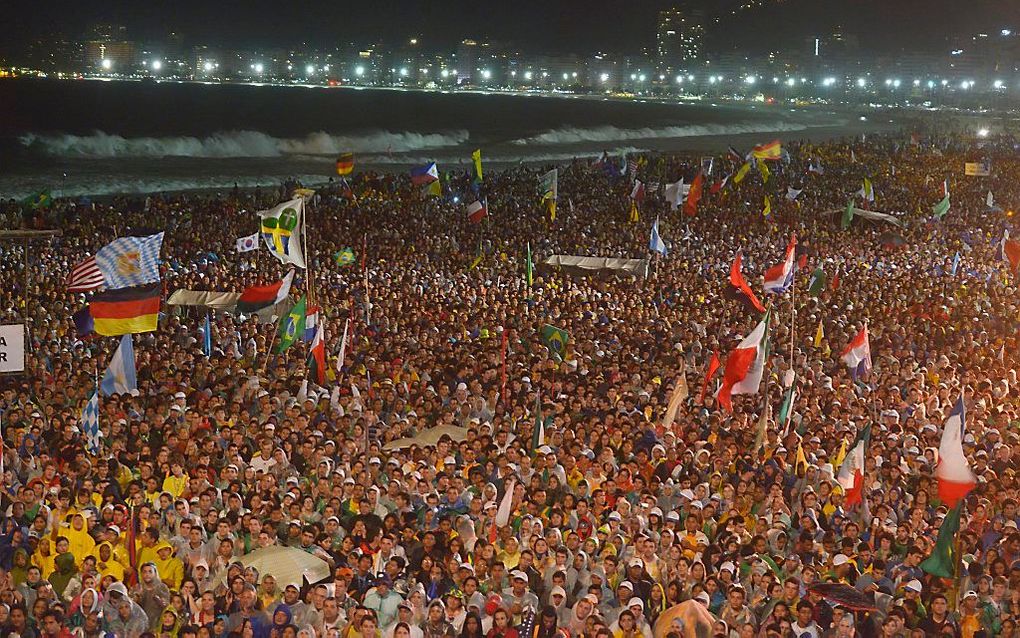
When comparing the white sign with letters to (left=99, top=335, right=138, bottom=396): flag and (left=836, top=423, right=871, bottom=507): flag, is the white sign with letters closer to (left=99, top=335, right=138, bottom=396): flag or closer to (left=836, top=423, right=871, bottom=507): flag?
(left=99, top=335, right=138, bottom=396): flag

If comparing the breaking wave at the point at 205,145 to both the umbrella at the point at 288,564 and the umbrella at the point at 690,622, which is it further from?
the umbrella at the point at 690,622

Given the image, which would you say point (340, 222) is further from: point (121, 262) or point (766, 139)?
point (766, 139)

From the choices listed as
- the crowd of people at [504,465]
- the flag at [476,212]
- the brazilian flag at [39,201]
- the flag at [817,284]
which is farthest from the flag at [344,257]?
the flag at [817,284]

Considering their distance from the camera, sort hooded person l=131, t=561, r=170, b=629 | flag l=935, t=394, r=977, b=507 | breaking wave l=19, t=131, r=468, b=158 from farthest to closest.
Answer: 1. breaking wave l=19, t=131, r=468, b=158
2. flag l=935, t=394, r=977, b=507
3. hooded person l=131, t=561, r=170, b=629

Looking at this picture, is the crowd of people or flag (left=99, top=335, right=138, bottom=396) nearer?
the crowd of people

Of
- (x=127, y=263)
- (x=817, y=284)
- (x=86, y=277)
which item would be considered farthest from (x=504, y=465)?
(x=817, y=284)

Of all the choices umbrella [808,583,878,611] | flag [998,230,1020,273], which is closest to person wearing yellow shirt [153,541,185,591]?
umbrella [808,583,878,611]
